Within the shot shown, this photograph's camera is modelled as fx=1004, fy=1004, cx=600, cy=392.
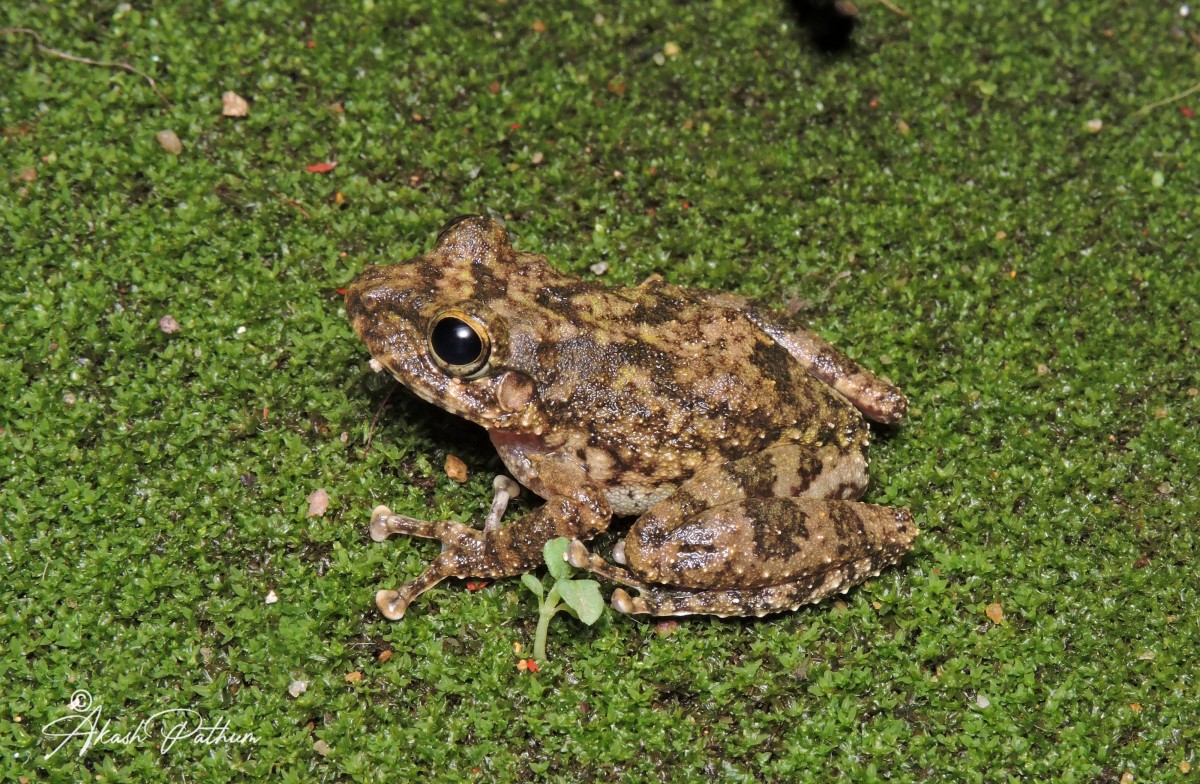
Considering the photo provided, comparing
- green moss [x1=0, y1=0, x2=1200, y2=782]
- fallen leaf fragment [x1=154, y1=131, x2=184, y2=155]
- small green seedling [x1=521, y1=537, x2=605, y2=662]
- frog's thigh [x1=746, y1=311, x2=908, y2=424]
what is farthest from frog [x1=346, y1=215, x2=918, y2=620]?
fallen leaf fragment [x1=154, y1=131, x2=184, y2=155]

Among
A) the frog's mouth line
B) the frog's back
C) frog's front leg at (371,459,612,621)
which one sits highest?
the frog's back

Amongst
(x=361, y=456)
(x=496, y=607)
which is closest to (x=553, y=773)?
(x=496, y=607)

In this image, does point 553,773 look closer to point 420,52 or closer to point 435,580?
point 435,580

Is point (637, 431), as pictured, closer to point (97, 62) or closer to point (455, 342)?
point (455, 342)

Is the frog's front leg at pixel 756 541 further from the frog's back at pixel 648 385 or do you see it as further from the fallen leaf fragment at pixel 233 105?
the fallen leaf fragment at pixel 233 105

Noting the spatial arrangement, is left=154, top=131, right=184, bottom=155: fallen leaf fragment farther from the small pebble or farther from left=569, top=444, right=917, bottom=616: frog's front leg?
left=569, top=444, right=917, bottom=616: frog's front leg

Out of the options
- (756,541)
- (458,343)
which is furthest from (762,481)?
(458,343)
